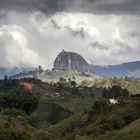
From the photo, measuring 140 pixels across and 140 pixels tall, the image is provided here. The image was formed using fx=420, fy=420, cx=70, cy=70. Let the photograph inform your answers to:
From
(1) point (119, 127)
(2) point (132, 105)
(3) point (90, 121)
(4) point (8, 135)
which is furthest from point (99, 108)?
(4) point (8, 135)

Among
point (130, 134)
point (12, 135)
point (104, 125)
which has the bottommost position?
point (12, 135)

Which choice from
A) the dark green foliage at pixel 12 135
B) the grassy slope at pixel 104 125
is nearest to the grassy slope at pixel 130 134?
the grassy slope at pixel 104 125

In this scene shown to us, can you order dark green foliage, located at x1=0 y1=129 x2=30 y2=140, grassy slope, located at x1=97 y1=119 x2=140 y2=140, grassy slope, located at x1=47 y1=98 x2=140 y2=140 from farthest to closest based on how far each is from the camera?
grassy slope, located at x1=47 y1=98 x2=140 y2=140 < dark green foliage, located at x1=0 y1=129 x2=30 y2=140 < grassy slope, located at x1=97 y1=119 x2=140 y2=140

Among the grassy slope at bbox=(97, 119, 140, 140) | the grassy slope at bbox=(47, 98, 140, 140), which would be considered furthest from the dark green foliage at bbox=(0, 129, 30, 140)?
the grassy slope at bbox=(97, 119, 140, 140)

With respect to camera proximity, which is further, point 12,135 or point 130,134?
point 12,135

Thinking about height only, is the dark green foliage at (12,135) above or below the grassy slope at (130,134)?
below

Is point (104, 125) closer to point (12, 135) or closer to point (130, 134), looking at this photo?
point (130, 134)

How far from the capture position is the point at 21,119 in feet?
545

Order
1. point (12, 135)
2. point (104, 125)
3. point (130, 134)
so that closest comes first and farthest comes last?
point (130, 134) → point (12, 135) → point (104, 125)

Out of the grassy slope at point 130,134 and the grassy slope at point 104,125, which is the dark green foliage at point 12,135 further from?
the grassy slope at point 130,134

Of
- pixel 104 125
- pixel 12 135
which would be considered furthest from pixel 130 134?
pixel 12 135

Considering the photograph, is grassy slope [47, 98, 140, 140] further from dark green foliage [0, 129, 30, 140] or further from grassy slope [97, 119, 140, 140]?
dark green foliage [0, 129, 30, 140]

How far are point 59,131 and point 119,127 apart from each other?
42.2m

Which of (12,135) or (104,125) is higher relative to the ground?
(104,125)
